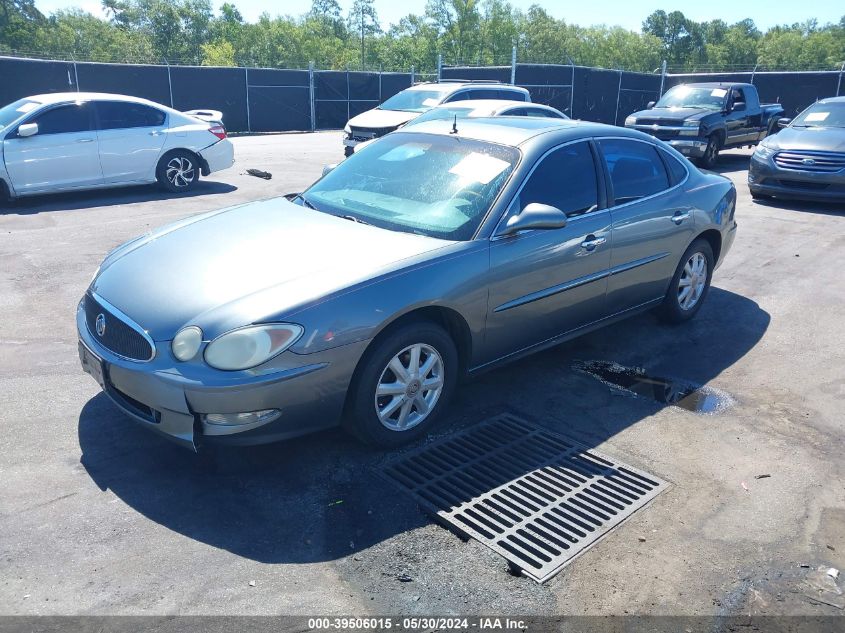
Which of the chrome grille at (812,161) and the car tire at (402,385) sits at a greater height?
the chrome grille at (812,161)

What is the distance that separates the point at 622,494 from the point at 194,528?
2134 millimetres

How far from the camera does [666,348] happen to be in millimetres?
5742

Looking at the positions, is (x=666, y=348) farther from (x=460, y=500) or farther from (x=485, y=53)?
(x=485, y=53)

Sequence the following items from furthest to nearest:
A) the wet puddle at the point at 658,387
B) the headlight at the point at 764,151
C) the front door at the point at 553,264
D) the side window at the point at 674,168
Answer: the headlight at the point at 764,151 → the side window at the point at 674,168 → the wet puddle at the point at 658,387 → the front door at the point at 553,264

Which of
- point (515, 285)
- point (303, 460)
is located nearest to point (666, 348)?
point (515, 285)

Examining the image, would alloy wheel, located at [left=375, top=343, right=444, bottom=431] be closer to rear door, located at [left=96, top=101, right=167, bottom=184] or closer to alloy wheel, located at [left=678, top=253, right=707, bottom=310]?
alloy wheel, located at [left=678, top=253, right=707, bottom=310]

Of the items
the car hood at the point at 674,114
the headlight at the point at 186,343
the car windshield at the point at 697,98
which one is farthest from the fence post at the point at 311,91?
the headlight at the point at 186,343

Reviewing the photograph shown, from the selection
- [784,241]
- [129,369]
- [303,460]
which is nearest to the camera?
[129,369]

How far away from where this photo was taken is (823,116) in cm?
1209

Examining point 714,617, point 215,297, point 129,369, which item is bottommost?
point 714,617

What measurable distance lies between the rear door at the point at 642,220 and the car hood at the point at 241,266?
5.56 feet

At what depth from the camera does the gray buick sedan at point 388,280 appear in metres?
3.43

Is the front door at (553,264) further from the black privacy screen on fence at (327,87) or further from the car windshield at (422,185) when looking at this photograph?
the black privacy screen on fence at (327,87)

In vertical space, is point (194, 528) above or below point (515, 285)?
below
